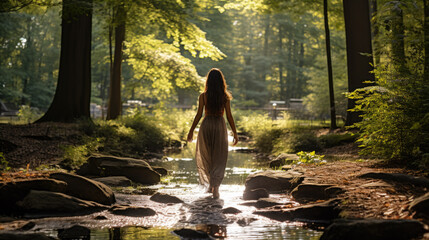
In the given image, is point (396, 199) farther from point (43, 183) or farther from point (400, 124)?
point (43, 183)

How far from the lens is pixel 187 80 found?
23.4 m

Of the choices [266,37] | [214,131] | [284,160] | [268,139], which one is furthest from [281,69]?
[214,131]

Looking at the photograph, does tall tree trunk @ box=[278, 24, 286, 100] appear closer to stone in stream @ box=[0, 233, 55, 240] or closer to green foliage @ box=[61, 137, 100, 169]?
green foliage @ box=[61, 137, 100, 169]

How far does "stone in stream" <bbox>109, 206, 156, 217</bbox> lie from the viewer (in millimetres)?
6605

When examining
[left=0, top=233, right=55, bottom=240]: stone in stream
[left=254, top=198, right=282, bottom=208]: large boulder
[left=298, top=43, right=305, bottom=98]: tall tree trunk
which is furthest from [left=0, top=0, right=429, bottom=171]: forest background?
[left=0, top=233, right=55, bottom=240]: stone in stream

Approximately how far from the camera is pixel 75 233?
5.25 metres

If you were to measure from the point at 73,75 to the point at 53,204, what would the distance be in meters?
11.6

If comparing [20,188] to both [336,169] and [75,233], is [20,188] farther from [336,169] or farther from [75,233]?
[336,169]

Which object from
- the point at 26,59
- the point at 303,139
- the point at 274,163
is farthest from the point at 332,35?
the point at 274,163

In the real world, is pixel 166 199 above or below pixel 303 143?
below

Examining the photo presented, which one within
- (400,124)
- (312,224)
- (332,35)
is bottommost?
(312,224)

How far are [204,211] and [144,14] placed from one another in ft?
45.4

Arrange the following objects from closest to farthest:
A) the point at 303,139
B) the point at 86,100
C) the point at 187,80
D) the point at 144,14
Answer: the point at 303,139
the point at 86,100
the point at 144,14
the point at 187,80

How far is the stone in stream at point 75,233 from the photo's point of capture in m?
5.17
